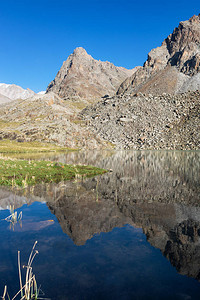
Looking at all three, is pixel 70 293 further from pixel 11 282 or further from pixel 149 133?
pixel 149 133

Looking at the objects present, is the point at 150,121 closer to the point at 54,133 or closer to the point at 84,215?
the point at 54,133

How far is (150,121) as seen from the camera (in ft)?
522

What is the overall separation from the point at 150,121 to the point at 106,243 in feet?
508

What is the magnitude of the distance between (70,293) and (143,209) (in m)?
10.6

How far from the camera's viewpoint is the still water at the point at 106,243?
7.95 metres

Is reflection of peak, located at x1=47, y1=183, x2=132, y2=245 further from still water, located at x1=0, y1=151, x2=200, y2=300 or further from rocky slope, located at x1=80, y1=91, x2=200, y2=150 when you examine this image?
rocky slope, located at x1=80, y1=91, x2=200, y2=150

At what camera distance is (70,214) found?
15469 mm

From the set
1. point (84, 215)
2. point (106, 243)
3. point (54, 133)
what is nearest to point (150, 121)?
point (54, 133)

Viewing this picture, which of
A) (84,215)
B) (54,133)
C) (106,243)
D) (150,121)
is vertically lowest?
(106,243)

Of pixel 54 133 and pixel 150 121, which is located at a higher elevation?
pixel 150 121

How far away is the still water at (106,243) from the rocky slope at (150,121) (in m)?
118

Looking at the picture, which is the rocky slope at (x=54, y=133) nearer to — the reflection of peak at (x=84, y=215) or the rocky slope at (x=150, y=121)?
the rocky slope at (x=150, y=121)

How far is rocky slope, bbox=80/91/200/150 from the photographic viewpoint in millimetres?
139375

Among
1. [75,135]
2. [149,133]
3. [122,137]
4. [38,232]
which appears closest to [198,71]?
[149,133]
